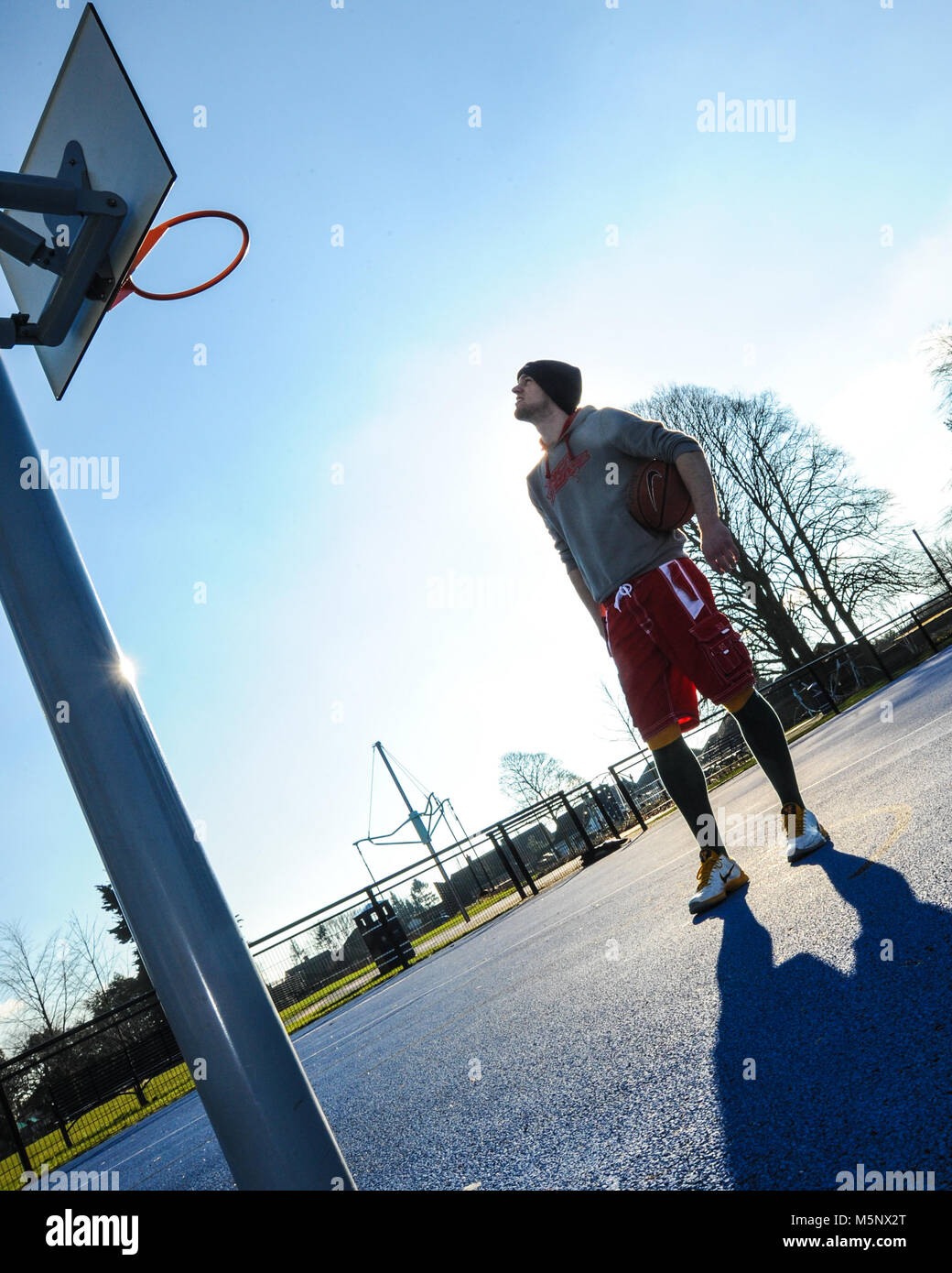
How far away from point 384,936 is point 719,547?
379 inches

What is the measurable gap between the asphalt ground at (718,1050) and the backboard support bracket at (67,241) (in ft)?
6.10

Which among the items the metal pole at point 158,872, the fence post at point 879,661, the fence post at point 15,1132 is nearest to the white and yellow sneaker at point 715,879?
the metal pole at point 158,872

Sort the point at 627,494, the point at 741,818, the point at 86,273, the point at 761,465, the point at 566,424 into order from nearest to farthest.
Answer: the point at 86,273, the point at 627,494, the point at 566,424, the point at 741,818, the point at 761,465

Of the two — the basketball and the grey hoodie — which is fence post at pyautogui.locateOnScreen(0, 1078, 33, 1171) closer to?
the grey hoodie

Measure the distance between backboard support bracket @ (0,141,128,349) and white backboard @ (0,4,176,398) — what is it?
0.8 inches

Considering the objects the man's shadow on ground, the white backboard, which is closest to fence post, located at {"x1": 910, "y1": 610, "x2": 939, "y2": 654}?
the man's shadow on ground

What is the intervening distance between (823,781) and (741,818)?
0.43 metres

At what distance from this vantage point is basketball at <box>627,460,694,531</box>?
100.0 inches

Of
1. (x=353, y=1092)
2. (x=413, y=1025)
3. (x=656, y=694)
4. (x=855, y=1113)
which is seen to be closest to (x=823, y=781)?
(x=656, y=694)

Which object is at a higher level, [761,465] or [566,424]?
[761,465]

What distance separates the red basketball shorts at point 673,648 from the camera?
2.36 m

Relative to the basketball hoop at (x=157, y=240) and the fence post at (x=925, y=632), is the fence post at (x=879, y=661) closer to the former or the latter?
the fence post at (x=925, y=632)

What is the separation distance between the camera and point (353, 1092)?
2.55 m
